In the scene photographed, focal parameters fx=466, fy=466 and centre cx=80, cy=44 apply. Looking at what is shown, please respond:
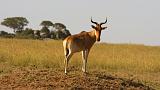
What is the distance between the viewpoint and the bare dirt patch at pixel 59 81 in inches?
553

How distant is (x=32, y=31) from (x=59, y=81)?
45054 millimetres

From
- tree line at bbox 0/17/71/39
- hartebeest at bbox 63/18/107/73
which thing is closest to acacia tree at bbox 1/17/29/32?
tree line at bbox 0/17/71/39

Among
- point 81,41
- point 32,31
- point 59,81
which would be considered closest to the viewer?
point 59,81

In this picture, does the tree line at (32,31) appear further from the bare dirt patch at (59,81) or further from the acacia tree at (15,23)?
the bare dirt patch at (59,81)

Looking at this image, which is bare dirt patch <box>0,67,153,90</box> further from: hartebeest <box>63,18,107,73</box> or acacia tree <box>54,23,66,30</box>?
acacia tree <box>54,23,66,30</box>

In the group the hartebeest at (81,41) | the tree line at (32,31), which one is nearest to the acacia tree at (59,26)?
the tree line at (32,31)

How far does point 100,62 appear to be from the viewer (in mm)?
23781

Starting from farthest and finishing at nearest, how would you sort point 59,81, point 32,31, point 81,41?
point 32,31 → point 81,41 → point 59,81

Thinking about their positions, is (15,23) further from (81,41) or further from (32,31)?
(81,41)

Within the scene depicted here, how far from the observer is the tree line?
57531 millimetres

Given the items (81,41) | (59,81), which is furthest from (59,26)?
(59,81)

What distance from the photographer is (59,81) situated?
47.2ft

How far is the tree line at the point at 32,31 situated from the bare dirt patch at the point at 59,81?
3834 cm

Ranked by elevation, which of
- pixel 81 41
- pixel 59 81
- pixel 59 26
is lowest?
pixel 59 81
